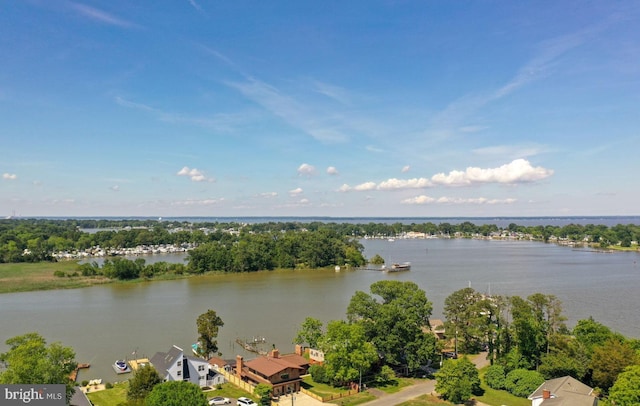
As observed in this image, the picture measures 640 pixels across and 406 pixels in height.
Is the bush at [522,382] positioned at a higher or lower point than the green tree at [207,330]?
lower

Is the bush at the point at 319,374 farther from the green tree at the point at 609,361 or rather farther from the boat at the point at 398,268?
the boat at the point at 398,268

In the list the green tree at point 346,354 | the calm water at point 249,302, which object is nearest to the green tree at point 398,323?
the green tree at point 346,354

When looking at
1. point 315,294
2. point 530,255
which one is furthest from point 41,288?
point 530,255

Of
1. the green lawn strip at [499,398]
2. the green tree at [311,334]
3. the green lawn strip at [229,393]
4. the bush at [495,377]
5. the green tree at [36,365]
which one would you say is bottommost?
the green lawn strip at [229,393]

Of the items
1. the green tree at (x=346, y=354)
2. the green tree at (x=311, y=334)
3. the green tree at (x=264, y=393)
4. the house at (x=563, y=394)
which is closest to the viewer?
the house at (x=563, y=394)

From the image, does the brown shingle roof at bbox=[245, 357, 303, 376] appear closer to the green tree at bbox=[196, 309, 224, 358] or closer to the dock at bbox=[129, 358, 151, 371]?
the green tree at bbox=[196, 309, 224, 358]

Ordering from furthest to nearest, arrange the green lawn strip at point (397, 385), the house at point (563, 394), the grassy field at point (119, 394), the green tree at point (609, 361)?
the green lawn strip at point (397, 385) → the green tree at point (609, 361) → the grassy field at point (119, 394) → the house at point (563, 394)

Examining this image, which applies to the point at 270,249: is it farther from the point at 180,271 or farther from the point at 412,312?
the point at 412,312
